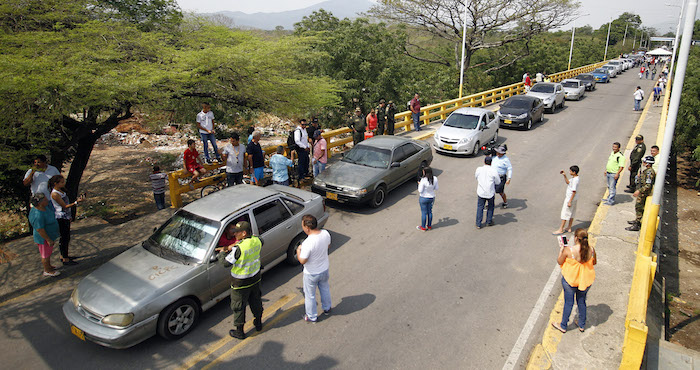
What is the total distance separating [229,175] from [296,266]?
148 inches

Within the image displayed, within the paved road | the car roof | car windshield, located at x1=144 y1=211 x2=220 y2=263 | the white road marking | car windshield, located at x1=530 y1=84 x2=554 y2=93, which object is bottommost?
the white road marking

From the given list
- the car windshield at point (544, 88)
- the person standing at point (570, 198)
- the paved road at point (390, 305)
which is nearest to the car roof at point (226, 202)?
the paved road at point (390, 305)

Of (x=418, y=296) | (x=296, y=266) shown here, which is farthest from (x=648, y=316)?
(x=296, y=266)

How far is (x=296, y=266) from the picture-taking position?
26.1 feet

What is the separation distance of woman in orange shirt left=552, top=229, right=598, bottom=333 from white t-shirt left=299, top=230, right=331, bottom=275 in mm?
3249

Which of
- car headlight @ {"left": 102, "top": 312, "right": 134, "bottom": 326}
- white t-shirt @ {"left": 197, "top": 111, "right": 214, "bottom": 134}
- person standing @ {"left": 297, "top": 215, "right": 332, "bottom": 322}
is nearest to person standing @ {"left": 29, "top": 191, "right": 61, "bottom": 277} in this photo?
car headlight @ {"left": 102, "top": 312, "right": 134, "bottom": 326}

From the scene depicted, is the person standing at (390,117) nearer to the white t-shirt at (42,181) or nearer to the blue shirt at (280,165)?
the blue shirt at (280,165)

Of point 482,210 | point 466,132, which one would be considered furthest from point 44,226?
point 466,132

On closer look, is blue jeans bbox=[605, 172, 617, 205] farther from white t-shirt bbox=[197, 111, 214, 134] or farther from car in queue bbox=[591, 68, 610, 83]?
car in queue bbox=[591, 68, 610, 83]

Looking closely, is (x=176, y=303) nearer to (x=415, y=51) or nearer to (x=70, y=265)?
(x=70, y=265)

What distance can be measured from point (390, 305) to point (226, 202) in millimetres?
3284

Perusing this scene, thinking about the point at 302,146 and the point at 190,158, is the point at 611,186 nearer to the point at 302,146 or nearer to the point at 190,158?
the point at 302,146

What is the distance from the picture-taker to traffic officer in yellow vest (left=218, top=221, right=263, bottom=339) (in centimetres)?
554

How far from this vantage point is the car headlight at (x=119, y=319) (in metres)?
5.38
